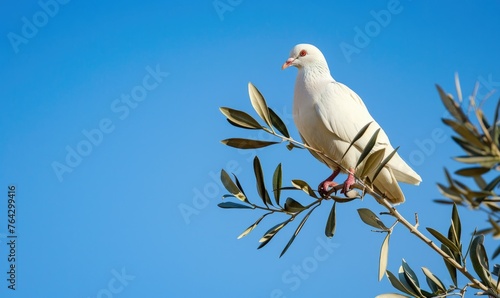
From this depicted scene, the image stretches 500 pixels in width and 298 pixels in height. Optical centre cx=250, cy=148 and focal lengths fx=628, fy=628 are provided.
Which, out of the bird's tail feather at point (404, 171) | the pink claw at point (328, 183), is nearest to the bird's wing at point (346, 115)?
the bird's tail feather at point (404, 171)

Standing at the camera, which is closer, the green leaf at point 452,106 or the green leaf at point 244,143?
the green leaf at point 452,106

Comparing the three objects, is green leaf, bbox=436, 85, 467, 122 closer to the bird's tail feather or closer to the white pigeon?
the white pigeon

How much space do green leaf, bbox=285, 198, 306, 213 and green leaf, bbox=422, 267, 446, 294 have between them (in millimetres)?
710

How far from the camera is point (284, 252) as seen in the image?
3162 millimetres

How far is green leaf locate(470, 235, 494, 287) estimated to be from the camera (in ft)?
9.39

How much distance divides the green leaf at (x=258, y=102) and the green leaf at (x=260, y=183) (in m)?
0.27

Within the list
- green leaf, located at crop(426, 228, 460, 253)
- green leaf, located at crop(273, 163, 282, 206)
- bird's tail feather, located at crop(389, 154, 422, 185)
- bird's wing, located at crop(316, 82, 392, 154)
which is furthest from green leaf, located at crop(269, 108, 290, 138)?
bird's tail feather, located at crop(389, 154, 422, 185)

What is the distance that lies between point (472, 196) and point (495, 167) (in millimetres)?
99

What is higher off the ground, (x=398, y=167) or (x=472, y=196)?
(x=398, y=167)

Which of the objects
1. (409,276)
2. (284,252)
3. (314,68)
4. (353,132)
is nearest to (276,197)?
(284,252)

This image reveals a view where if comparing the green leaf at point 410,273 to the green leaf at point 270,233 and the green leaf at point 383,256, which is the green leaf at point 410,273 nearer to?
the green leaf at point 383,256

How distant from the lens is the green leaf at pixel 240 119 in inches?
120

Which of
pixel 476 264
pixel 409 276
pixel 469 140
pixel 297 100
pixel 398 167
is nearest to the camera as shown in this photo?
pixel 469 140

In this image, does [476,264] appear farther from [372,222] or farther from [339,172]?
[339,172]
